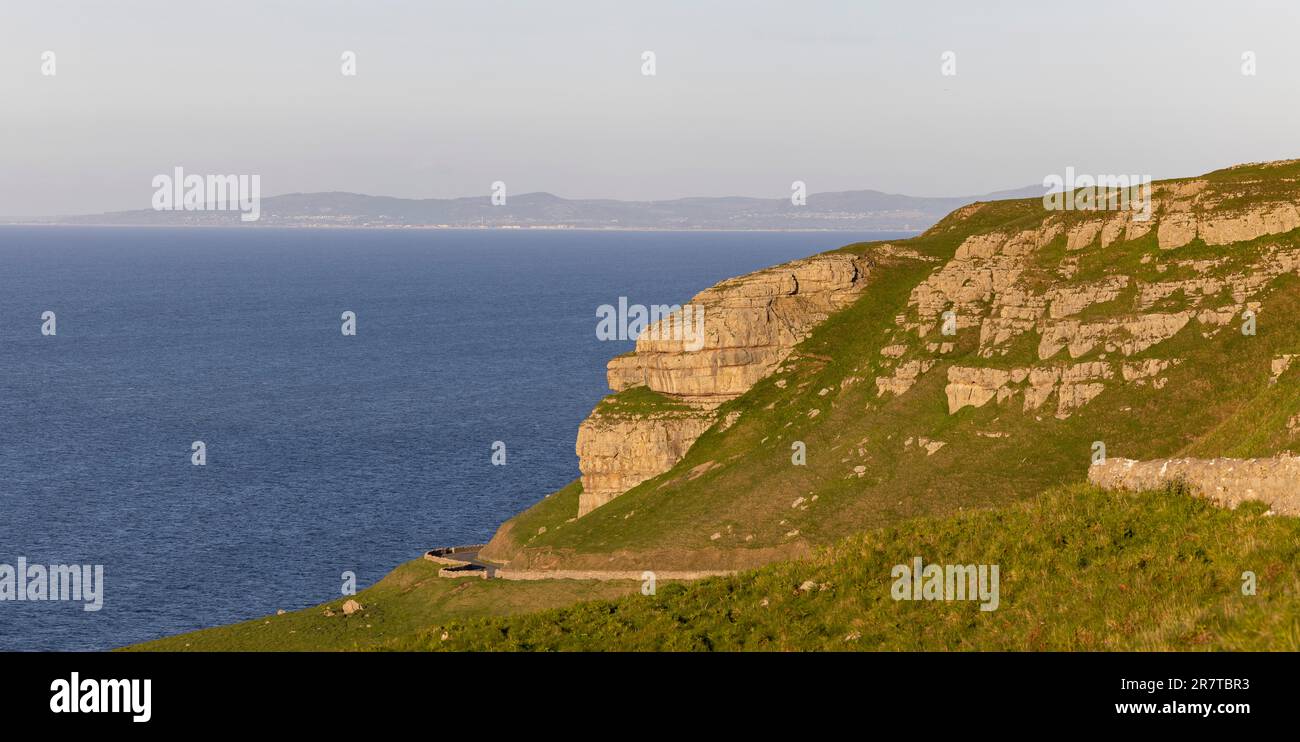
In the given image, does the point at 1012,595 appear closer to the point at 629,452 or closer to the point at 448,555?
the point at 448,555

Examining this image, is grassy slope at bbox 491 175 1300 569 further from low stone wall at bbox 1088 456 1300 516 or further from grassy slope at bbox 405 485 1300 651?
grassy slope at bbox 405 485 1300 651

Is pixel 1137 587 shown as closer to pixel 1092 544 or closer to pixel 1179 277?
pixel 1092 544

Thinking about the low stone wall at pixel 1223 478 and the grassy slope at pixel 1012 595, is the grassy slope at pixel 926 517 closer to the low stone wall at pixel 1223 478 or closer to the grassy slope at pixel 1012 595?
the grassy slope at pixel 1012 595

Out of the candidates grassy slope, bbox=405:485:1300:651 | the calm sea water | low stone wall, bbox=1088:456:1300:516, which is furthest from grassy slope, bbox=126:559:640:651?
low stone wall, bbox=1088:456:1300:516

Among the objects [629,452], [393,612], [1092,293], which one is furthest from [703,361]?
[393,612]

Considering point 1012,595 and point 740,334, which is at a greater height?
point 740,334

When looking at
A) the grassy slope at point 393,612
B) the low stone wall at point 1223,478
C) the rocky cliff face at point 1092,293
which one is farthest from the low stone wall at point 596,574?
the low stone wall at point 1223,478
